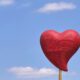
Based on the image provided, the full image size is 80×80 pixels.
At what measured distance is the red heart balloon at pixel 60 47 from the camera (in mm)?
34781

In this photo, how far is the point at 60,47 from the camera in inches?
1368

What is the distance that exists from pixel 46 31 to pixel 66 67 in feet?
8.97

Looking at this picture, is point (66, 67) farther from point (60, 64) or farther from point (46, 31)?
point (46, 31)

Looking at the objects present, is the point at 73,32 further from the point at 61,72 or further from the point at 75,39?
the point at 61,72

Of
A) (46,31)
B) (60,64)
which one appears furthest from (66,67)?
(46,31)

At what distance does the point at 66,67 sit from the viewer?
114ft

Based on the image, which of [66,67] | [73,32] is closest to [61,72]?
[66,67]

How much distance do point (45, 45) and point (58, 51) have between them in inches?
40.0

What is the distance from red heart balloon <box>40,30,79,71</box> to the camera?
34.8m

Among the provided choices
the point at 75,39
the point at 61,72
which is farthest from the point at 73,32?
the point at 61,72

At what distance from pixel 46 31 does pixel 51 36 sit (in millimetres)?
485

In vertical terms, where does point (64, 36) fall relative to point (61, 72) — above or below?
above

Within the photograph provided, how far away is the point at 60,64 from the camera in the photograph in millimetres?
34938

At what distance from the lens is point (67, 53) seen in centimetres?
3506
